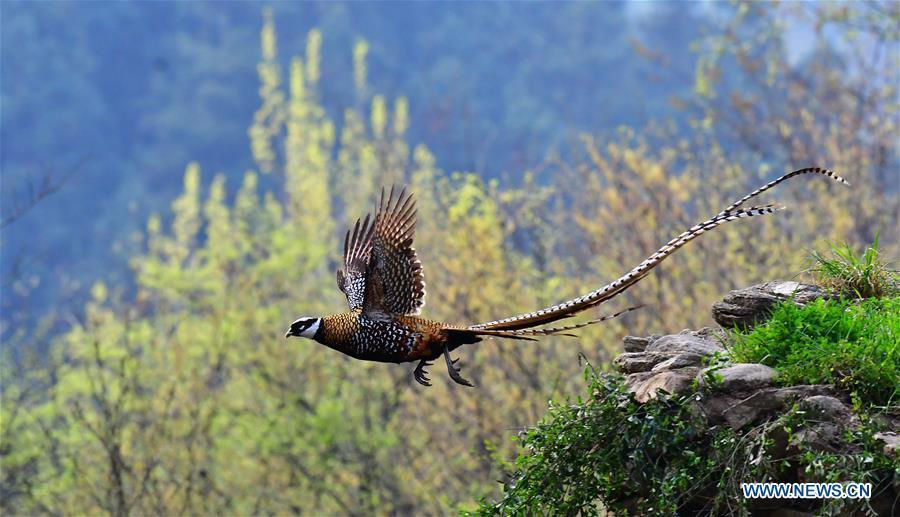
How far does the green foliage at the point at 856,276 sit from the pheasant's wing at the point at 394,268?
226cm

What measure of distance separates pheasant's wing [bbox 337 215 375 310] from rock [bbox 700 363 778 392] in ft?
7.88

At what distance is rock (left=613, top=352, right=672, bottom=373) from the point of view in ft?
19.5

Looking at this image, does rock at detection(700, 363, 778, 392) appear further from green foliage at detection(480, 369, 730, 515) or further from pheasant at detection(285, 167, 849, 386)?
pheasant at detection(285, 167, 849, 386)

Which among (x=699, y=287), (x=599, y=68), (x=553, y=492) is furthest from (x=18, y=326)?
(x=599, y=68)

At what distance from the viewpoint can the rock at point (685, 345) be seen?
228 inches

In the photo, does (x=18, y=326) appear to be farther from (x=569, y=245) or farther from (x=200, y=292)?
(x=569, y=245)

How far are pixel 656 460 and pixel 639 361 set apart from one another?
2.05 feet

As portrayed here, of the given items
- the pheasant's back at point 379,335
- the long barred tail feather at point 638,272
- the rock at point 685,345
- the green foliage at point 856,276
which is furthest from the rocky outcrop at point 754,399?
the pheasant's back at point 379,335

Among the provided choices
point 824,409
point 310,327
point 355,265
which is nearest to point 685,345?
point 824,409

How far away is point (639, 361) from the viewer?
5984 mm

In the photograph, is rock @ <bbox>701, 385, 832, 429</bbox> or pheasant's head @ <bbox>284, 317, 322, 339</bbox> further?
pheasant's head @ <bbox>284, 317, 322, 339</bbox>

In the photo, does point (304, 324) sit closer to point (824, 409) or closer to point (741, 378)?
point (741, 378)

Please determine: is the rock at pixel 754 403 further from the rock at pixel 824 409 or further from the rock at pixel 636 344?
the rock at pixel 636 344

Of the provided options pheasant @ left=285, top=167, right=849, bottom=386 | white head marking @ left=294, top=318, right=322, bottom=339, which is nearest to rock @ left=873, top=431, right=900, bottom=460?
pheasant @ left=285, top=167, right=849, bottom=386
